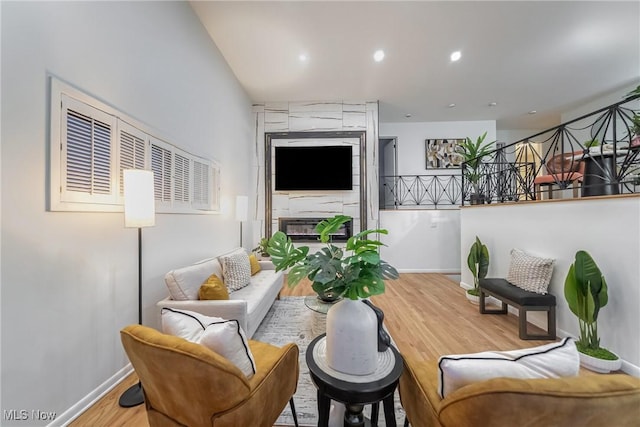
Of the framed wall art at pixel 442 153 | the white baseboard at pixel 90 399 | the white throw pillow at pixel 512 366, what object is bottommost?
the white baseboard at pixel 90 399

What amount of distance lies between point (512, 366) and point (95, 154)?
2617mm

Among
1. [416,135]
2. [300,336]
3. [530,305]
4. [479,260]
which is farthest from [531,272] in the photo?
[416,135]

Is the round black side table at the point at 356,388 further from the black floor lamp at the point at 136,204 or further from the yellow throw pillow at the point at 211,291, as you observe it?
the black floor lamp at the point at 136,204

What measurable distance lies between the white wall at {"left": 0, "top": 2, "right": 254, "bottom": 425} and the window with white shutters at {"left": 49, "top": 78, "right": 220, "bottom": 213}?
59mm

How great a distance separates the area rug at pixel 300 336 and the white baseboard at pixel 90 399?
1113 mm

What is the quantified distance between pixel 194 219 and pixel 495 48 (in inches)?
192

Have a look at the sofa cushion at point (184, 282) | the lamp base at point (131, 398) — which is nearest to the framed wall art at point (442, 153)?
the sofa cushion at point (184, 282)

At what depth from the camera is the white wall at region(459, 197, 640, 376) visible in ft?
6.71

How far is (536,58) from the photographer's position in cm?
389

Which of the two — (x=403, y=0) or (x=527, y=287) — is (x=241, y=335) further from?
(x=403, y=0)

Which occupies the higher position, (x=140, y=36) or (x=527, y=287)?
(x=140, y=36)

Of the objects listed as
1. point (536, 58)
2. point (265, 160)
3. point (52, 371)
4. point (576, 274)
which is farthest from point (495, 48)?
point (52, 371)

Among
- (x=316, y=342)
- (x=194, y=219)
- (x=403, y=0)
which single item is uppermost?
(x=403, y=0)

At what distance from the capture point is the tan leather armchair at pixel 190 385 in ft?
3.09
